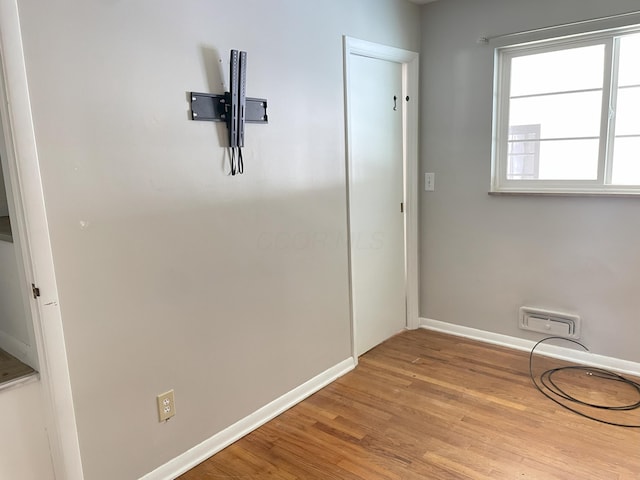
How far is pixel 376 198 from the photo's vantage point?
3.28 meters

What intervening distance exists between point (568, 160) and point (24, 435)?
10.3ft

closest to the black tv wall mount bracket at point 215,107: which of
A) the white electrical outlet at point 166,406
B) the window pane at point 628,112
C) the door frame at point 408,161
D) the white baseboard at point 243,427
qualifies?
the door frame at point 408,161

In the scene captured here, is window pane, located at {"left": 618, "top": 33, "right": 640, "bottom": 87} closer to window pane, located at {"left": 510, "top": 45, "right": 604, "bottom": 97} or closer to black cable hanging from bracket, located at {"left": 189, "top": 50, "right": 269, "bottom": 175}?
window pane, located at {"left": 510, "top": 45, "right": 604, "bottom": 97}

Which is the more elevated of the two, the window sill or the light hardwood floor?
the window sill

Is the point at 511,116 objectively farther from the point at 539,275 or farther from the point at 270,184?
the point at 270,184

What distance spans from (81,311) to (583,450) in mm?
2221

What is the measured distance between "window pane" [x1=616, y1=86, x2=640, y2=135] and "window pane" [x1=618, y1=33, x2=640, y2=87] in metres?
0.05

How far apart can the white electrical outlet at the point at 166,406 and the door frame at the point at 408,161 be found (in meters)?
1.32

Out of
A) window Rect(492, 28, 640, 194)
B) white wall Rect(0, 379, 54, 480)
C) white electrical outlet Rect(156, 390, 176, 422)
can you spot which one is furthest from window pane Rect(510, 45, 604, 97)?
white wall Rect(0, 379, 54, 480)

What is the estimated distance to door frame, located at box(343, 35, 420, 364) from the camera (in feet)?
9.67

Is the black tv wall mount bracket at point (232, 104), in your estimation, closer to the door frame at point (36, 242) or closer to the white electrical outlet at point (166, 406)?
the door frame at point (36, 242)

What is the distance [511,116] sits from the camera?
3.15 m

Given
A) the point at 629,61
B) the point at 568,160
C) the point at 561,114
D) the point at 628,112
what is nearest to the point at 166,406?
the point at 568,160

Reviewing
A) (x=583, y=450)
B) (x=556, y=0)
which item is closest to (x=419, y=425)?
(x=583, y=450)
